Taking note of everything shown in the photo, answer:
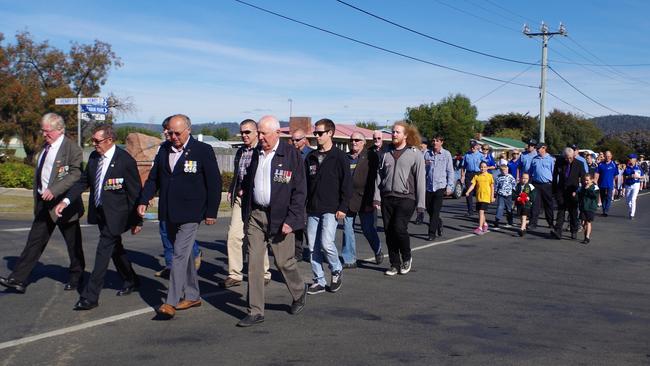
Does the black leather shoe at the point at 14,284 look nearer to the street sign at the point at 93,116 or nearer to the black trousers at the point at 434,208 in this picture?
the black trousers at the point at 434,208

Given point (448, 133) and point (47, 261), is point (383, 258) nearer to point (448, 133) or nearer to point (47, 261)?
point (47, 261)

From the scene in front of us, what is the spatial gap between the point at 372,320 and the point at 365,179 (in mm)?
2970

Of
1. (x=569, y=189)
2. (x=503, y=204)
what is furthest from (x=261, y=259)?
(x=503, y=204)

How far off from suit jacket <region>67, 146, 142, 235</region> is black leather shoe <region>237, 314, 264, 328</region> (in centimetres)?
165

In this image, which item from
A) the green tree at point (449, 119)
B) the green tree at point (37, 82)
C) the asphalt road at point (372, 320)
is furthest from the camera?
the green tree at point (449, 119)

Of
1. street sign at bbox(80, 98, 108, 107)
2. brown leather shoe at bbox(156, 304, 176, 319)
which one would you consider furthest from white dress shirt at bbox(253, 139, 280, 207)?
street sign at bbox(80, 98, 108, 107)

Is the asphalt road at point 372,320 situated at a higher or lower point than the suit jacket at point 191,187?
lower

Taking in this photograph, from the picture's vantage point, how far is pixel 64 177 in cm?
754

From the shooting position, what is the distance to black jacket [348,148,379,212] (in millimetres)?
9234

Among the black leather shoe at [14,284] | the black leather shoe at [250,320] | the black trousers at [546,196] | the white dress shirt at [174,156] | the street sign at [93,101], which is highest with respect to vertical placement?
the street sign at [93,101]

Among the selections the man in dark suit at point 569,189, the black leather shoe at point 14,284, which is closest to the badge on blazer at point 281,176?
the black leather shoe at point 14,284

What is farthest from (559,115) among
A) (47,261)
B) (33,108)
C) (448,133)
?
(47,261)

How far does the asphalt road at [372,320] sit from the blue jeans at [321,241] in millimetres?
309

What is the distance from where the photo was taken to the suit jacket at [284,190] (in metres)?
6.46
